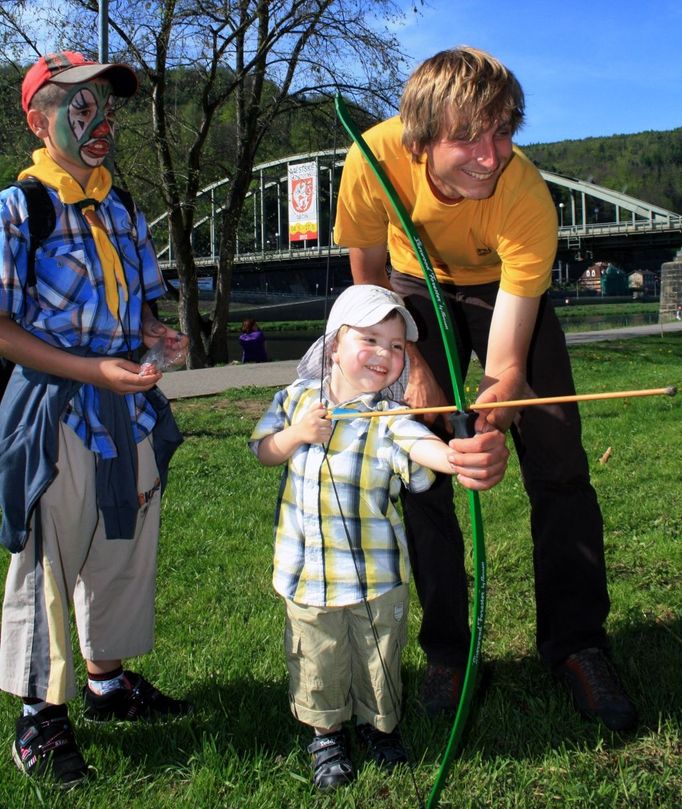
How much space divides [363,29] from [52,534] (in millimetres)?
16441

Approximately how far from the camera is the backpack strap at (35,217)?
2307 mm

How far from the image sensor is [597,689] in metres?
2.65

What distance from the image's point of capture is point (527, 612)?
137 inches

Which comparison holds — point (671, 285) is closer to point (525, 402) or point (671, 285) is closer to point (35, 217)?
point (35, 217)

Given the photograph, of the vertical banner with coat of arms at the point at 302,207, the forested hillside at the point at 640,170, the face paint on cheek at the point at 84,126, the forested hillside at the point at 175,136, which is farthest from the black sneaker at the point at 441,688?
the forested hillside at the point at 640,170

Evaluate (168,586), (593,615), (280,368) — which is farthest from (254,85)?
(593,615)

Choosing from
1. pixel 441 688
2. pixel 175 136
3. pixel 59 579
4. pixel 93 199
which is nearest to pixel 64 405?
pixel 59 579

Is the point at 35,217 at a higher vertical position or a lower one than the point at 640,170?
lower

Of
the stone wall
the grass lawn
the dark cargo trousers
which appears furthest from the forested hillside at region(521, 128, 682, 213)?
the dark cargo trousers

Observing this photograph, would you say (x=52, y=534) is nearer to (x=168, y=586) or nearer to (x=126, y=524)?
(x=126, y=524)

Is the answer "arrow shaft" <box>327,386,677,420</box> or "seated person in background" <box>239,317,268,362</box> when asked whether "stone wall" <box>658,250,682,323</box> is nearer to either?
"seated person in background" <box>239,317,268,362</box>

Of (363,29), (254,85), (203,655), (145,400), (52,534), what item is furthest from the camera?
(254,85)

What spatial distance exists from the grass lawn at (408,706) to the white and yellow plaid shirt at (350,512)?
0.52m

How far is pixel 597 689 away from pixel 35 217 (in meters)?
2.15
